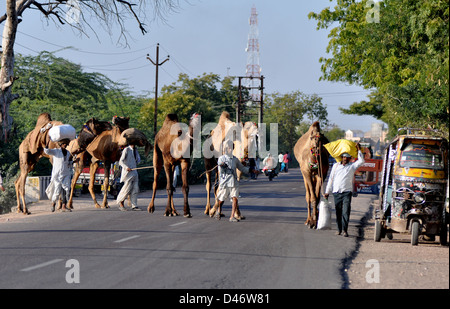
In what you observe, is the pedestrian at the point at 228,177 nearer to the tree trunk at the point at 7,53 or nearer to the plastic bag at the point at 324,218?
the plastic bag at the point at 324,218

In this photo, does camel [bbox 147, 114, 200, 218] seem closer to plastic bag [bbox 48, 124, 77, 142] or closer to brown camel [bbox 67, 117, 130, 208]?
brown camel [bbox 67, 117, 130, 208]

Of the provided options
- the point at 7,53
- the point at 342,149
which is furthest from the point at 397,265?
the point at 7,53

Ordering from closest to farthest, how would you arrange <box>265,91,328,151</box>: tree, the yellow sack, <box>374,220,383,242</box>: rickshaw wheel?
<box>374,220,383,242</box>: rickshaw wheel, the yellow sack, <box>265,91,328,151</box>: tree

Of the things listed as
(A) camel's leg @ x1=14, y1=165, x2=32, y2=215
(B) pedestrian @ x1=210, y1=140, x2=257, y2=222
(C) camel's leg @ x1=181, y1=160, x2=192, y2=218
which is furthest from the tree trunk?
(B) pedestrian @ x1=210, y1=140, x2=257, y2=222

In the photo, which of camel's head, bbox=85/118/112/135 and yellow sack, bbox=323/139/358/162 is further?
camel's head, bbox=85/118/112/135

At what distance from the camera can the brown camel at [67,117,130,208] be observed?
1905cm

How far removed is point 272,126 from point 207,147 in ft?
186

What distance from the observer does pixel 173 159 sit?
17.0 meters

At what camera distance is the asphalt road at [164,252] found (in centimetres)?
827

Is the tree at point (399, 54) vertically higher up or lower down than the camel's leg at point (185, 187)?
higher up

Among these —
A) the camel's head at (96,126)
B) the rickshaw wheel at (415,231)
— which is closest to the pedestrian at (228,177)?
the rickshaw wheel at (415,231)

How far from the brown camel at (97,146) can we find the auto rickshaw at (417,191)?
358 inches

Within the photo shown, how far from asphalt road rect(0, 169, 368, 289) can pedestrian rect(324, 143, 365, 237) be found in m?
0.55
